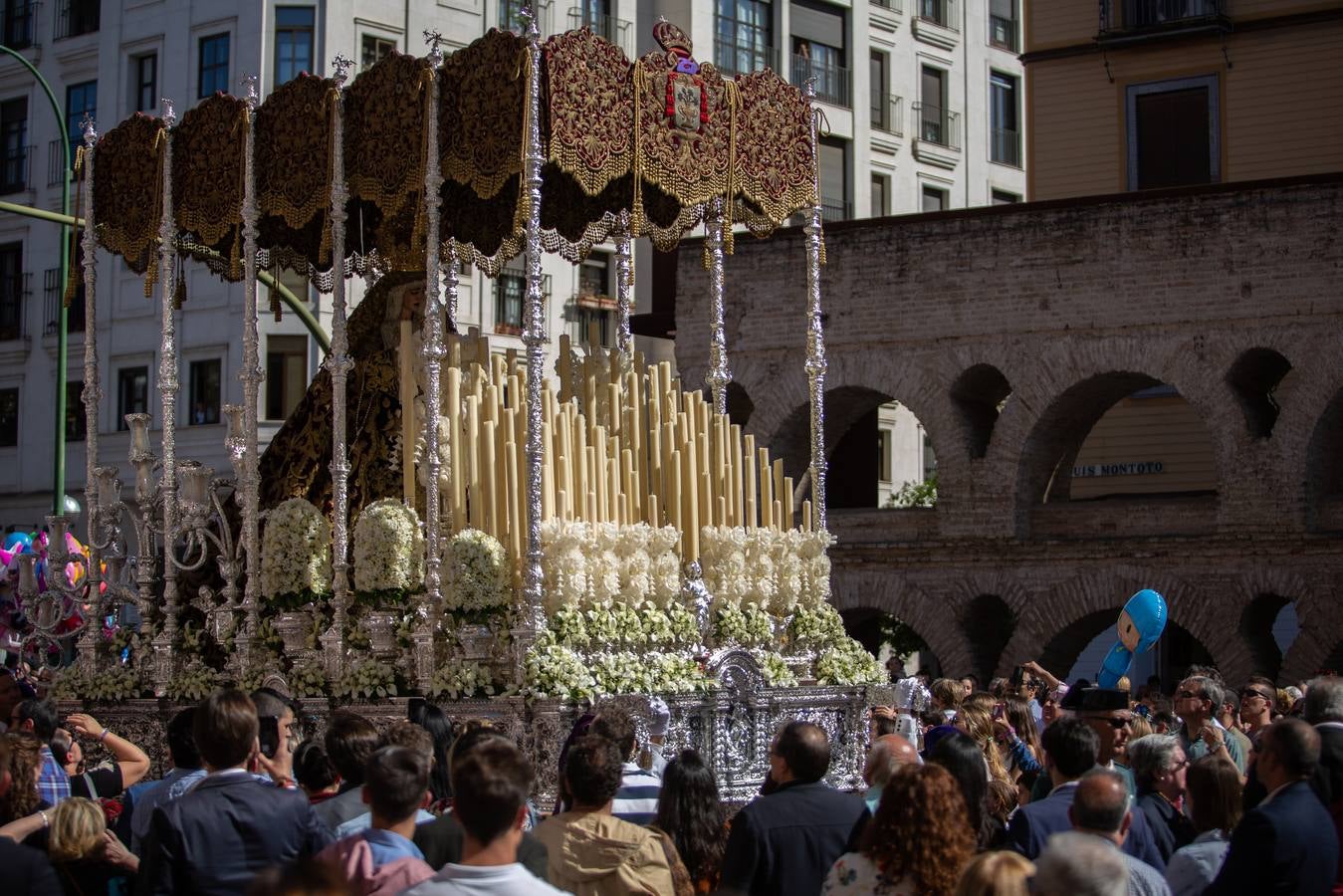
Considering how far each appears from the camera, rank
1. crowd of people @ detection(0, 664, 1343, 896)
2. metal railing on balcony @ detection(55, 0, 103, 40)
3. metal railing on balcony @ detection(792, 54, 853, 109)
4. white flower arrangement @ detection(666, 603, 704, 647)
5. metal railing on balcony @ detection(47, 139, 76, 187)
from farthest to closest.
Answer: metal railing on balcony @ detection(792, 54, 853, 109) → metal railing on balcony @ detection(55, 0, 103, 40) → metal railing on balcony @ detection(47, 139, 76, 187) → white flower arrangement @ detection(666, 603, 704, 647) → crowd of people @ detection(0, 664, 1343, 896)

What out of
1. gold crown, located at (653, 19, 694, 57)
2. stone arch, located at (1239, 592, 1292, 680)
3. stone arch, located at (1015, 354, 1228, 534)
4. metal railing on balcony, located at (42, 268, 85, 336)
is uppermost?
metal railing on balcony, located at (42, 268, 85, 336)

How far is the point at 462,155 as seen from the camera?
47.8 feet

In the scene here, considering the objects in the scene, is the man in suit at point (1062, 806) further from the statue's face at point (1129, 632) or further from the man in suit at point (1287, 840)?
the statue's face at point (1129, 632)

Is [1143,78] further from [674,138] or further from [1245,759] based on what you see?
[1245,759]

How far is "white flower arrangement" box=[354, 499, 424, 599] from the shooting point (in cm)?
1442

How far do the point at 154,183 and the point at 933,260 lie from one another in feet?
49.3

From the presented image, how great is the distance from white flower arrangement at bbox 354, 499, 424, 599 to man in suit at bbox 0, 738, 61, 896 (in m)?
7.88

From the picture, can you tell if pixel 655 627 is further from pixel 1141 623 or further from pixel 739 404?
pixel 739 404

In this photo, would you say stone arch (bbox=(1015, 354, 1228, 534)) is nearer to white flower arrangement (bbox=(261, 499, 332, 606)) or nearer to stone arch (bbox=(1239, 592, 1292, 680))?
stone arch (bbox=(1239, 592, 1292, 680))

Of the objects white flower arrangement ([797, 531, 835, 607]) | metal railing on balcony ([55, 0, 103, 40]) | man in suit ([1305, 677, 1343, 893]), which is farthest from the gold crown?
metal railing on balcony ([55, 0, 103, 40])

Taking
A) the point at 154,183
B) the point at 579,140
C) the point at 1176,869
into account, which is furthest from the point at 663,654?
the point at 1176,869

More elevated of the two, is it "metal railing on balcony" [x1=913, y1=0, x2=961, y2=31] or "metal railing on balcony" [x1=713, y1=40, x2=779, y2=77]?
"metal railing on balcony" [x1=913, y1=0, x2=961, y2=31]

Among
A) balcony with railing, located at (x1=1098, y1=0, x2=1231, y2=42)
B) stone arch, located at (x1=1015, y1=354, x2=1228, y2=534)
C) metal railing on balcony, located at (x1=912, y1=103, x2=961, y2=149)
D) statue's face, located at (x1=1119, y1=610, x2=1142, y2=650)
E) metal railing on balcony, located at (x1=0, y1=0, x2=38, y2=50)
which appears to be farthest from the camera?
metal railing on balcony, located at (x1=912, y1=103, x2=961, y2=149)

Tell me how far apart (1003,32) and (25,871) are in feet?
146
